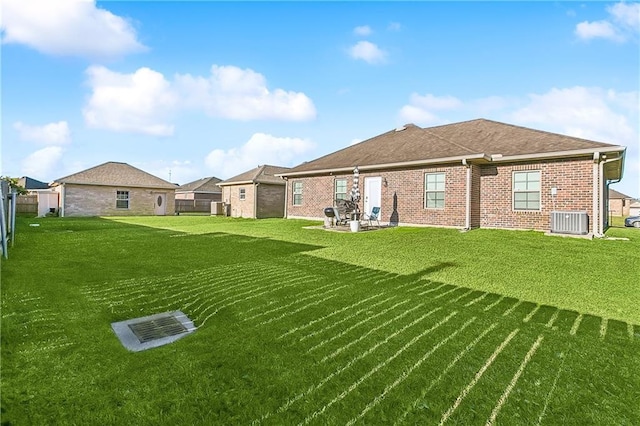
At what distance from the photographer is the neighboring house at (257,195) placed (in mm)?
22906

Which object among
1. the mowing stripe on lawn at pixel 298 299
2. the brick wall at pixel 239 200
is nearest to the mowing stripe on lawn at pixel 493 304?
the mowing stripe on lawn at pixel 298 299

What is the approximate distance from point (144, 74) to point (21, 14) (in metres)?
8.95

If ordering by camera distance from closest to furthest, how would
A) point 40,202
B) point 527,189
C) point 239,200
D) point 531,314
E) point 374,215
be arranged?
point 531,314 < point 527,189 < point 374,215 < point 40,202 < point 239,200

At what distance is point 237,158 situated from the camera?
39.4m

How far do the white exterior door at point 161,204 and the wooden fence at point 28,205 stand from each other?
26.0ft

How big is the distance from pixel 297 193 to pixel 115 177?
1649cm

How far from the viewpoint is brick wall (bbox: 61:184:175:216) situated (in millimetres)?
24109

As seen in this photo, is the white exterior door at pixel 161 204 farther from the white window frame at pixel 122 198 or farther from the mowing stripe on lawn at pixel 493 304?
the mowing stripe on lawn at pixel 493 304

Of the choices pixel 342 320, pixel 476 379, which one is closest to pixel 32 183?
pixel 342 320

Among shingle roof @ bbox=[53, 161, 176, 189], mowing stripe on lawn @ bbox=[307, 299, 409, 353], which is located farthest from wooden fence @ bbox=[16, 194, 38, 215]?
mowing stripe on lawn @ bbox=[307, 299, 409, 353]

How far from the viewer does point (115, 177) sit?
87.3 feet

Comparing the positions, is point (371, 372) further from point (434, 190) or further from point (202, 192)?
point (202, 192)

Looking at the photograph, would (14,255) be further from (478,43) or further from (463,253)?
(478,43)

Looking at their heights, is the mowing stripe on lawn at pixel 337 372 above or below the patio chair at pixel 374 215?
below
